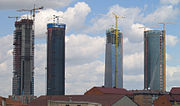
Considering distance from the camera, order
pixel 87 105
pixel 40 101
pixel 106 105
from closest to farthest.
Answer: pixel 87 105, pixel 106 105, pixel 40 101

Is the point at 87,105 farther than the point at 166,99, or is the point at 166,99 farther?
the point at 166,99

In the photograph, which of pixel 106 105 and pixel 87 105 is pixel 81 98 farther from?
pixel 87 105

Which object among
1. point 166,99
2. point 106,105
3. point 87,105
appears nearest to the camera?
point 87,105

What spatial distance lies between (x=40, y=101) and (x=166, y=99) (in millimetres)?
54938

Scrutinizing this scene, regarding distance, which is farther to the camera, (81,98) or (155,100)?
(155,100)

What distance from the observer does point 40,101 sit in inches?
6516

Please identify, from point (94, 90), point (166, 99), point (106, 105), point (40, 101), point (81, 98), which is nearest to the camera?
point (106, 105)

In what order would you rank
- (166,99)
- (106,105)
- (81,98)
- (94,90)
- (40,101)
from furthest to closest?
(94,90)
(166,99)
(40,101)
(81,98)
(106,105)

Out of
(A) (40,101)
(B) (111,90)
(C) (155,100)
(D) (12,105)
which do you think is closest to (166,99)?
(C) (155,100)

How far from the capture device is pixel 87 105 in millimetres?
112062

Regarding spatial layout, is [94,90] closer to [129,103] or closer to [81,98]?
[81,98]

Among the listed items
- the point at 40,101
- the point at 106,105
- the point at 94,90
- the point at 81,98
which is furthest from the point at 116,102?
the point at 94,90

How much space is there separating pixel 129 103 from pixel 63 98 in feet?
107

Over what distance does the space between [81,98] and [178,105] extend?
4600 centimetres
